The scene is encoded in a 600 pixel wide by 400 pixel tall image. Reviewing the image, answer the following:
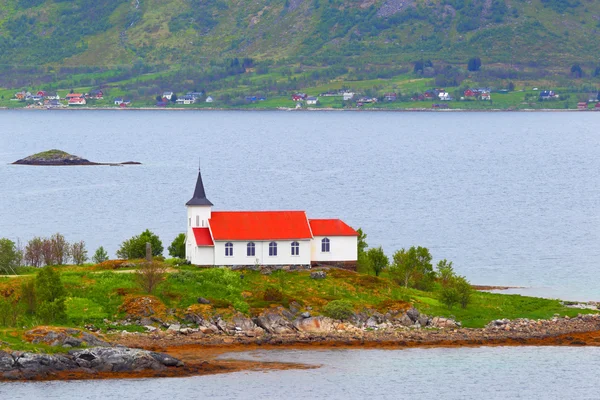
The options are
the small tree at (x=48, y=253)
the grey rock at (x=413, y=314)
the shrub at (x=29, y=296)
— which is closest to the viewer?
the shrub at (x=29, y=296)

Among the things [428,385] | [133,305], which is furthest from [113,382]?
[428,385]

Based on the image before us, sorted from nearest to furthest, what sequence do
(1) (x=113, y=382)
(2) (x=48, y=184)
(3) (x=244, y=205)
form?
1. (1) (x=113, y=382)
2. (3) (x=244, y=205)
3. (2) (x=48, y=184)

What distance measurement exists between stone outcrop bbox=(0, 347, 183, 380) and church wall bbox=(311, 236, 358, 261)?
18284mm

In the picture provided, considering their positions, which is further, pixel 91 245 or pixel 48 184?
pixel 48 184

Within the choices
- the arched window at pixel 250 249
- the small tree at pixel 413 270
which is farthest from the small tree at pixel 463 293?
the arched window at pixel 250 249

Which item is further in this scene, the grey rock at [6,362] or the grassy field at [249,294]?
the grassy field at [249,294]

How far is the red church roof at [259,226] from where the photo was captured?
8081 cm

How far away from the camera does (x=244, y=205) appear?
5527 inches

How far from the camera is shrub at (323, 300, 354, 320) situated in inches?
2955

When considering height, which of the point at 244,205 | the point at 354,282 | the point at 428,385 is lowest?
the point at 428,385

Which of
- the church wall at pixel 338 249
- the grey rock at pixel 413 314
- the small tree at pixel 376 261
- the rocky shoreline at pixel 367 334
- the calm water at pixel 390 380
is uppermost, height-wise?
the church wall at pixel 338 249

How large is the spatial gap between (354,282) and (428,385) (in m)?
14.9

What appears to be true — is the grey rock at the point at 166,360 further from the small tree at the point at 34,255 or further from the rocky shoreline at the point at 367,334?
the small tree at the point at 34,255

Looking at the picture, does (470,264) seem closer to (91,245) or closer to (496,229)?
(496,229)
